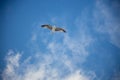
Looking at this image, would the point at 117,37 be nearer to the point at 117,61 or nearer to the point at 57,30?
the point at 117,61

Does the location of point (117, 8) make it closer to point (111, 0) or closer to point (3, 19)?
point (111, 0)

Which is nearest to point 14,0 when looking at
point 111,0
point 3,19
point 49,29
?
point 3,19

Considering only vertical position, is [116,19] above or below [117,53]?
above

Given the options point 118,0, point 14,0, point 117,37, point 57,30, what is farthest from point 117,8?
point 14,0

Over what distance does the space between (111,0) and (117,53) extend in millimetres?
1339

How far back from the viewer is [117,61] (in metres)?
5.96

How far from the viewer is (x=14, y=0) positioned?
5.97 metres

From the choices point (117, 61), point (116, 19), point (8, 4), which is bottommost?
point (117, 61)

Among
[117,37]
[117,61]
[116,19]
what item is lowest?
[117,61]

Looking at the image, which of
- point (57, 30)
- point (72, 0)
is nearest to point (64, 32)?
point (57, 30)

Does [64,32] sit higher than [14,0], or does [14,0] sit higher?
[14,0]

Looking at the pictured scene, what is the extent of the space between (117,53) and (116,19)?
2.80ft

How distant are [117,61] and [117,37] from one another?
606mm

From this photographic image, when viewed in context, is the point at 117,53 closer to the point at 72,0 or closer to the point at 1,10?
the point at 72,0
